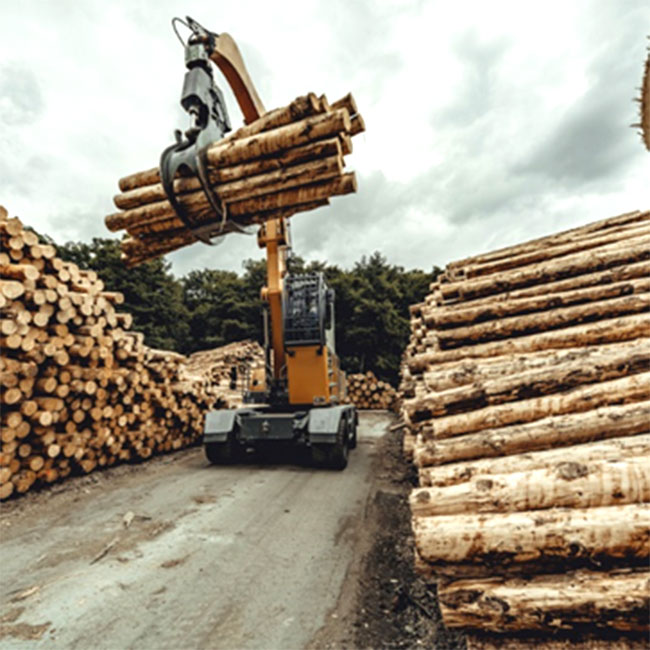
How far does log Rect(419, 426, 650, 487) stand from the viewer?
2.30 m

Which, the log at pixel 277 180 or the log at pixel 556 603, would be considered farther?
the log at pixel 277 180

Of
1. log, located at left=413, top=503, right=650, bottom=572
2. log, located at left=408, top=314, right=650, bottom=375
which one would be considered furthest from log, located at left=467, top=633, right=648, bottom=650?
log, located at left=408, top=314, right=650, bottom=375

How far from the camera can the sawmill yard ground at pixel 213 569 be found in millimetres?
3014

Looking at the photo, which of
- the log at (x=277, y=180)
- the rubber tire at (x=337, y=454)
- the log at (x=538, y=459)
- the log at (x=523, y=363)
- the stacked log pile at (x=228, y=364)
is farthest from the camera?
the stacked log pile at (x=228, y=364)

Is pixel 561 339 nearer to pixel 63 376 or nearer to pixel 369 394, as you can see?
pixel 63 376

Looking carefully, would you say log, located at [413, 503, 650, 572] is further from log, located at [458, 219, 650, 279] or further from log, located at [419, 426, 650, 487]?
log, located at [458, 219, 650, 279]

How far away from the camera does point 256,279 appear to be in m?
33.9

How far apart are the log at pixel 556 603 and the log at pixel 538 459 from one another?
0.56m

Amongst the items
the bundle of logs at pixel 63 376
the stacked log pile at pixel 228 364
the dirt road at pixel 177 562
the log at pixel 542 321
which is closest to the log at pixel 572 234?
the log at pixel 542 321

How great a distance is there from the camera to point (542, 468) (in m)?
2.34

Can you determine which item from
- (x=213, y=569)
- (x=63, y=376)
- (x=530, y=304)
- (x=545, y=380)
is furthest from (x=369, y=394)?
(x=545, y=380)

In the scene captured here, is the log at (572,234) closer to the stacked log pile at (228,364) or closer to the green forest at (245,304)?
the stacked log pile at (228,364)

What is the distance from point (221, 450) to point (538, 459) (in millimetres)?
7056

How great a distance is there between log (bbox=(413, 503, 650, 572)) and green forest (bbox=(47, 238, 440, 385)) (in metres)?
Result: 23.9
